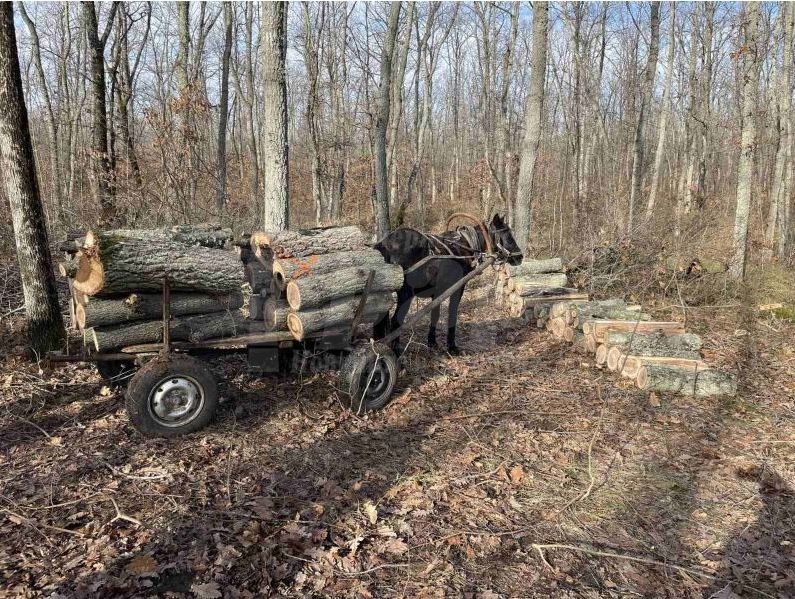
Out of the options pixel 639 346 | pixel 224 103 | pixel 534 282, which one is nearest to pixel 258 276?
pixel 639 346

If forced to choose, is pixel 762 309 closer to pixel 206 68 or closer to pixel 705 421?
pixel 705 421

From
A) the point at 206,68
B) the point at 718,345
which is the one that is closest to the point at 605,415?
the point at 718,345

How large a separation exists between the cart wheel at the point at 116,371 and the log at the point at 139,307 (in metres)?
0.74

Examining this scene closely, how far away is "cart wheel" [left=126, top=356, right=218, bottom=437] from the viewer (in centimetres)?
387

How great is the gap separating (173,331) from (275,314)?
85cm

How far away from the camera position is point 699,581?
295 cm

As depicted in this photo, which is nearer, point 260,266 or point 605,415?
point 260,266

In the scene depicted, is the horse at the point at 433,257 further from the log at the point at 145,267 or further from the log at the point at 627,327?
the log at the point at 145,267

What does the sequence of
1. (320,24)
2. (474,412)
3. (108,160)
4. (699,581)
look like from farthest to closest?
(320,24)
(108,160)
(474,412)
(699,581)

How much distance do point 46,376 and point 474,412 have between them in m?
4.23

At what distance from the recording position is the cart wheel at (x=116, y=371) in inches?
186

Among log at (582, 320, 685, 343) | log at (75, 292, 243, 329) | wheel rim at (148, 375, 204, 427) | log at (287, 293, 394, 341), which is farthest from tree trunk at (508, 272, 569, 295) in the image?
wheel rim at (148, 375, 204, 427)

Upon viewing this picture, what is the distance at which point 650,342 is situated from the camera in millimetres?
6262

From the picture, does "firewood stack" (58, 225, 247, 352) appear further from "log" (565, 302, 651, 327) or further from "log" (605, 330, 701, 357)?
"log" (565, 302, 651, 327)
